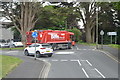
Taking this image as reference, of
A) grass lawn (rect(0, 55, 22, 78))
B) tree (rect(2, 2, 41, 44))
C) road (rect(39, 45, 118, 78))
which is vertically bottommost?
road (rect(39, 45, 118, 78))

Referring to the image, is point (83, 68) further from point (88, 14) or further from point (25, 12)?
point (88, 14)

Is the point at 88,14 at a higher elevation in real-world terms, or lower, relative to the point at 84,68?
higher

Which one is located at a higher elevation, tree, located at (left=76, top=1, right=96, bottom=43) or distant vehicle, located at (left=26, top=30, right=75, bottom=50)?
tree, located at (left=76, top=1, right=96, bottom=43)

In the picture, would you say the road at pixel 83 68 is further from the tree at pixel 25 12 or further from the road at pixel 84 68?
the tree at pixel 25 12

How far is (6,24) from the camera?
4744 cm

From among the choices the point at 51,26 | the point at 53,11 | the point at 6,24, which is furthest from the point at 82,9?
the point at 6,24

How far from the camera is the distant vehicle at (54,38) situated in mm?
30011

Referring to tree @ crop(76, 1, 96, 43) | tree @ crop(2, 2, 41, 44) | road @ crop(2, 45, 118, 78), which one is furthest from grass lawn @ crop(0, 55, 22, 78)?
tree @ crop(76, 1, 96, 43)

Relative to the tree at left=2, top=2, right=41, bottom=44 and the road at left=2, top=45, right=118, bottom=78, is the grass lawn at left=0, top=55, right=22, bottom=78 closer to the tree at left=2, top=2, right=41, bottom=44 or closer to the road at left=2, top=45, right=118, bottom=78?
the road at left=2, top=45, right=118, bottom=78

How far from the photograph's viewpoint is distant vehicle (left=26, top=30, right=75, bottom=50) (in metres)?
30.0

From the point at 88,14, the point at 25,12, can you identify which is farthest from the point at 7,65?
the point at 88,14

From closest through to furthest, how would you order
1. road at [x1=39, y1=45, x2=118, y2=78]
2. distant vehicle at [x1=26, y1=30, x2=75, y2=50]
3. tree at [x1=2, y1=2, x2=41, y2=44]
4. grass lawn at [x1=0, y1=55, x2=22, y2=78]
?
grass lawn at [x1=0, y1=55, x2=22, y2=78], road at [x1=39, y1=45, x2=118, y2=78], distant vehicle at [x1=26, y1=30, x2=75, y2=50], tree at [x1=2, y1=2, x2=41, y2=44]

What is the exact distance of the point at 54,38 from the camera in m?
32.1

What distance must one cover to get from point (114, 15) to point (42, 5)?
80.7 feet
